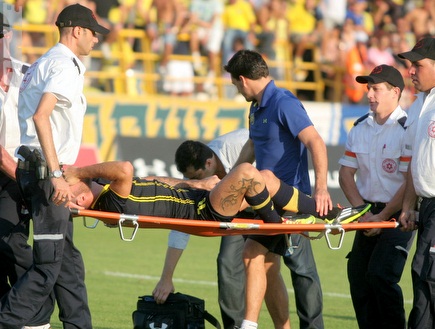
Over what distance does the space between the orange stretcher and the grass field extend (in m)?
1.82

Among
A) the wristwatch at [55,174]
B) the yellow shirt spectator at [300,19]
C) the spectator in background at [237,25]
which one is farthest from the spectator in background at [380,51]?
the wristwatch at [55,174]

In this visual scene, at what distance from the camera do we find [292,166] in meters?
7.26

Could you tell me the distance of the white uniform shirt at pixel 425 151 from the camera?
6.43 meters

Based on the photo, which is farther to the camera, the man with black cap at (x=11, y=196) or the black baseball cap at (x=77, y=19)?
the man with black cap at (x=11, y=196)

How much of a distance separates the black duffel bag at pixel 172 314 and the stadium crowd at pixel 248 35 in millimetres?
10277

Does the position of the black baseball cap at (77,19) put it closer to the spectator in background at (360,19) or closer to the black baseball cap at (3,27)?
the black baseball cap at (3,27)

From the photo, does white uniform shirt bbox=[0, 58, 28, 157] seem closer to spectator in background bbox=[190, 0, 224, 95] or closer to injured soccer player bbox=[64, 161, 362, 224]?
injured soccer player bbox=[64, 161, 362, 224]

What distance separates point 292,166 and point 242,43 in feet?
37.2

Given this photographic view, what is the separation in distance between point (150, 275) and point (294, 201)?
404 centimetres

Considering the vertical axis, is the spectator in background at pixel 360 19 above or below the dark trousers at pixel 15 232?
above

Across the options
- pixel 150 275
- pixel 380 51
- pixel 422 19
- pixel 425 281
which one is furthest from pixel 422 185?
pixel 422 19

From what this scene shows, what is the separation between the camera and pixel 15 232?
6.82 m

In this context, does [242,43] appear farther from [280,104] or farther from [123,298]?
[280,104]

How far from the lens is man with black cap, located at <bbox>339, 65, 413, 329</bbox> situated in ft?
22.8
